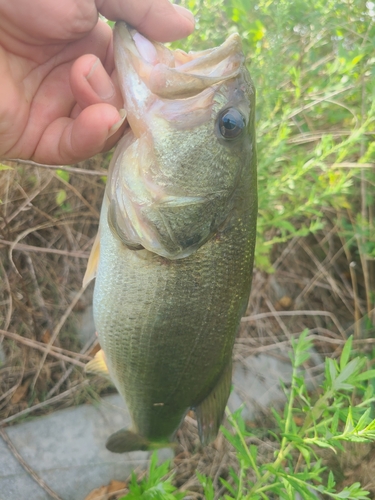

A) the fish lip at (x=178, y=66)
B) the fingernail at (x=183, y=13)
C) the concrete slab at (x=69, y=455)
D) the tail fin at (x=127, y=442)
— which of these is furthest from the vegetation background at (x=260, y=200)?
the tail fin at (x=127, y=442)

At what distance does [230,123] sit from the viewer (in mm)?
1221

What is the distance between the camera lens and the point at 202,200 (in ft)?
4.15

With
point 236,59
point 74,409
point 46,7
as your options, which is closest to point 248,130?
point 236,59

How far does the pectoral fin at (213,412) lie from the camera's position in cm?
161

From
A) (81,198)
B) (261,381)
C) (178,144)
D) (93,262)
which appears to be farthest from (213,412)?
(81,198)

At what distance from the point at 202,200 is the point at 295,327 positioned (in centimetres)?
240

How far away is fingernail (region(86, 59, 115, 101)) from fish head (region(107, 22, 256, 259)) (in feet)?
0.33

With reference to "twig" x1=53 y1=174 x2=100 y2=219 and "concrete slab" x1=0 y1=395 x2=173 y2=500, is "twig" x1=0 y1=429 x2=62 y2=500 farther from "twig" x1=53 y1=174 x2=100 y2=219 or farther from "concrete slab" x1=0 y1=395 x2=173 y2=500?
"twig" x1=53 y1=174 x2=100 y2=219

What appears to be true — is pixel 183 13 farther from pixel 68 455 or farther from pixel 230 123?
pixel 68 455

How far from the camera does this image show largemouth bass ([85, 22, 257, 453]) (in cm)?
119

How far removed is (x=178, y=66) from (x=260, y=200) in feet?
3.50

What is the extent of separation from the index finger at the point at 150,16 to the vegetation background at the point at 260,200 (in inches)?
25.3

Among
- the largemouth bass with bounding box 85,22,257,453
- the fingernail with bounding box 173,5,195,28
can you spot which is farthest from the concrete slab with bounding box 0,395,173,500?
the fingernail with bounding box 173,5,195,28

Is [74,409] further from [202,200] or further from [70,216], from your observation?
[202,200]
